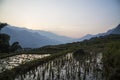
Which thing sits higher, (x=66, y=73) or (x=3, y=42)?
(x=3, y=42)

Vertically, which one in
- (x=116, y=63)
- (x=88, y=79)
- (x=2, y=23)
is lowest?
(x=88, y=79)

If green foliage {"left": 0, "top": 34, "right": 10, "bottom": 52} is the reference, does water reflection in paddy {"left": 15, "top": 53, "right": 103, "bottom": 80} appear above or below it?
below

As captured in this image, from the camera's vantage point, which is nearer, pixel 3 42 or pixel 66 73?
pixel 66 73

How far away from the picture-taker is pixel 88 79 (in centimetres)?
1239

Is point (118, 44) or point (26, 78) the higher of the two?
point (118, 44)

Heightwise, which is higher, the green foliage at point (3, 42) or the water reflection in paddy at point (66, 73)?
the green foliage at point (3, 42)

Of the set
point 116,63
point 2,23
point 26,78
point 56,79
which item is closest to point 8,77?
point 26,78

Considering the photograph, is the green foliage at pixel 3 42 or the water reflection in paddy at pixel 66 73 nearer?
the water reflection in paddy at pixel 66 73

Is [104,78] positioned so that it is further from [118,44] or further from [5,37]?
[5,37]

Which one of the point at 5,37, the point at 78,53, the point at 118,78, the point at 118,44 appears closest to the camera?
the point at 118,78

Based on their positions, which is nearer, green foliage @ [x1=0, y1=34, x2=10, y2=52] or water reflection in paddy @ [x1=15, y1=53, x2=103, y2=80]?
water reflection in paddy @ [x1=15, y1=53, x2=103, y2=80]

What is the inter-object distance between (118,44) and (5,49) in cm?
2870

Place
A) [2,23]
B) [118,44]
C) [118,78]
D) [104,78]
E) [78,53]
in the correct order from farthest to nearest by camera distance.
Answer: [2,23] → [78,53] → [118,44] → [104,78] → [118,78]

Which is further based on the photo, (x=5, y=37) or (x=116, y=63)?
(x=5, y=37)
